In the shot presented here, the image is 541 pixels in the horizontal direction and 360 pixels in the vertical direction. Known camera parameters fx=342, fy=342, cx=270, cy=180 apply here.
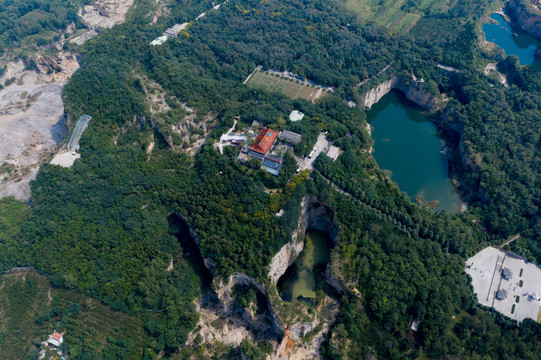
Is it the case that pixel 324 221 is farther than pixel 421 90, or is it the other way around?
pixel 421 90

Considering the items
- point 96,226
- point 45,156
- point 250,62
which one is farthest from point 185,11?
point 96,226

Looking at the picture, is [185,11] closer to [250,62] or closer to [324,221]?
[250,62]

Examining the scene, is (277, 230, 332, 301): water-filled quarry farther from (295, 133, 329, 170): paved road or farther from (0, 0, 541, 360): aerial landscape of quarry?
(295, 133, 329, 170): paved road

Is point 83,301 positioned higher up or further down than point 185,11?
Answer: further down

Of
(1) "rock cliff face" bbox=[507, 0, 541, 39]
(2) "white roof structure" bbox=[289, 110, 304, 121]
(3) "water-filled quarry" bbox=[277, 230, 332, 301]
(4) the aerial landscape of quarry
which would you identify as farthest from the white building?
(1) "rock cliff face" bbox=[507, 0, 541, 39]

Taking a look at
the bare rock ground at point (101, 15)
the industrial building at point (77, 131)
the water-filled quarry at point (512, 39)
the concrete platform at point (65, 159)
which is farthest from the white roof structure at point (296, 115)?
the bare rock ground at point (101, 15)

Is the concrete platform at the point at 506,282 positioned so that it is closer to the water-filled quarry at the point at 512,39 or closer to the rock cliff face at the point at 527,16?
the water-filled quarry at the point at 512,39
